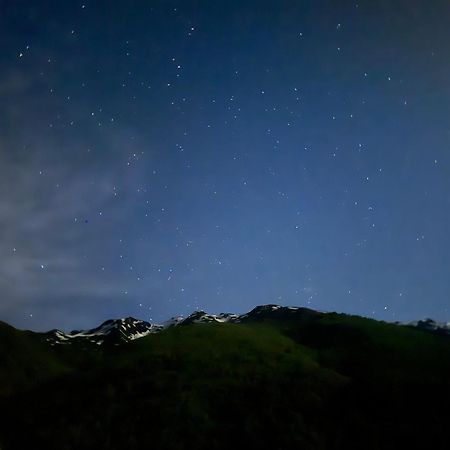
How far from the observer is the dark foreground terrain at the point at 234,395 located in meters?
35.8

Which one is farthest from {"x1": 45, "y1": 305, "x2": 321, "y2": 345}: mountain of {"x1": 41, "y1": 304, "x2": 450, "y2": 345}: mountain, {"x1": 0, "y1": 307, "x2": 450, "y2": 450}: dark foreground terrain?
{"x1": 0, "y1": 307, "x2": 450, "y2": 450}: dark foreground terrain

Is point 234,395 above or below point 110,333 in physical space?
below

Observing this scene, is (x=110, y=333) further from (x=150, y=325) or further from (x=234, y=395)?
(x=234, y=395)

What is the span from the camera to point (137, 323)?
10788 cm

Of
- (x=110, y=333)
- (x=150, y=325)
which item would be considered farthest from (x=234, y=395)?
(x=150, y=325)

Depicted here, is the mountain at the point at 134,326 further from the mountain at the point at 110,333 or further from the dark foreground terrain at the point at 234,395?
the dark foreground terrain at the point at 234,395

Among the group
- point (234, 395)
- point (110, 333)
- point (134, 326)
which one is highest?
point (134, 326)

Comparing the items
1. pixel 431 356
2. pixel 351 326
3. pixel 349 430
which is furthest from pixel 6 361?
pixel 431 356

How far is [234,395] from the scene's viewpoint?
41844 mm

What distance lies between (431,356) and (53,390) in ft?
144

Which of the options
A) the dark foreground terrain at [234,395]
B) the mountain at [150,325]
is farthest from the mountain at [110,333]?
the dark foreground terrain at [234,395]

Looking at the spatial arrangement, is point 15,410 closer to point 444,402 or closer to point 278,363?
point 278,363

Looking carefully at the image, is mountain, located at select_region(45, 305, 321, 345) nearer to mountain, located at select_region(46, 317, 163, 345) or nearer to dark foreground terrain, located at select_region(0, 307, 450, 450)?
mountain, located at select_region(46, 317, 163, 345)

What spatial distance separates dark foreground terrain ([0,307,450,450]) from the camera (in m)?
35.8
